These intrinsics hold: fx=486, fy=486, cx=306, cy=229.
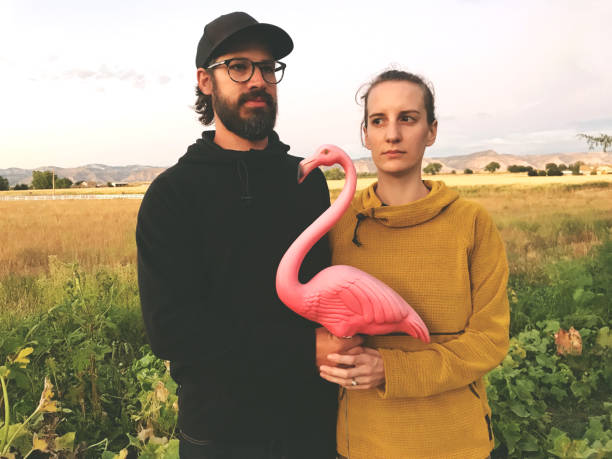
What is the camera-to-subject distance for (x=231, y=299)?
217 centimetres

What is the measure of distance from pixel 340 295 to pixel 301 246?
269 millimetres

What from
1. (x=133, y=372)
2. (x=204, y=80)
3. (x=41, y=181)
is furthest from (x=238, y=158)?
(x=41, y=181)

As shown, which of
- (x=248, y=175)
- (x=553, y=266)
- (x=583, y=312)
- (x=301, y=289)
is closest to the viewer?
(x=301, y=289)

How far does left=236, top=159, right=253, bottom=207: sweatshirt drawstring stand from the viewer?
2215mm

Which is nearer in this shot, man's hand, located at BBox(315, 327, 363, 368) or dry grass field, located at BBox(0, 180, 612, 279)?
man's hand, located at BBox(315, 327, 363, 368)

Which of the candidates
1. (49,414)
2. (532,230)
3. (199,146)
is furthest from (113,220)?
(199,146)

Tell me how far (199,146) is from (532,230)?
42.1ft

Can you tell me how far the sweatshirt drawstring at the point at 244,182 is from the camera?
7.27 feet

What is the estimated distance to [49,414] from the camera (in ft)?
10.4

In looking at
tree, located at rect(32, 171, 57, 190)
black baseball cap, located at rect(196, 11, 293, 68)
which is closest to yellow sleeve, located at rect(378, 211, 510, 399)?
black baseball cap, located at rect(196, 11, 293, 68)

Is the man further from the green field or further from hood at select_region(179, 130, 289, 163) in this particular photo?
the green field

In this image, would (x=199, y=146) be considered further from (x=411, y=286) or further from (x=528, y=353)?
(x=528, y=353)

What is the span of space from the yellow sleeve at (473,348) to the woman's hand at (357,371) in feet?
0.12

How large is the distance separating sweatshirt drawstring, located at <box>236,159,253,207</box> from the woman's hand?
79 centimetres
